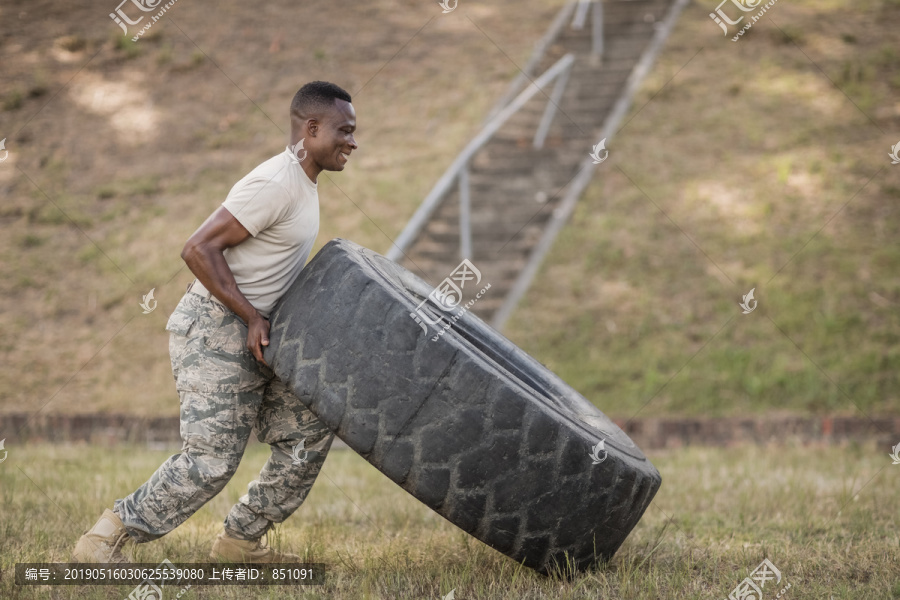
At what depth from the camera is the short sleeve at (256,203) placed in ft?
11.4

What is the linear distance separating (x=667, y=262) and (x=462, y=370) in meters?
6.46

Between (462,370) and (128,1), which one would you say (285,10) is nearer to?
(128,1)

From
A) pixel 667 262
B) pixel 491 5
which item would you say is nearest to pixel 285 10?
pixel 491 5

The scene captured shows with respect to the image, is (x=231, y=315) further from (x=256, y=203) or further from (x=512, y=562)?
(x=512, y=562)

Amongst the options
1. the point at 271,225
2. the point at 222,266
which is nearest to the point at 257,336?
the point at 222,266

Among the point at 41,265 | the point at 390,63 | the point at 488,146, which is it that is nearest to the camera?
the point at 41,265

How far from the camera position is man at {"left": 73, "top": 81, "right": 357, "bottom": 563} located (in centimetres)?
348

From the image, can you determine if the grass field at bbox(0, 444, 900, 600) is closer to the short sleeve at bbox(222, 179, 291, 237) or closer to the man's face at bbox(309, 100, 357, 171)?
the short sleeve at bbox(222, 179, 291, 237)

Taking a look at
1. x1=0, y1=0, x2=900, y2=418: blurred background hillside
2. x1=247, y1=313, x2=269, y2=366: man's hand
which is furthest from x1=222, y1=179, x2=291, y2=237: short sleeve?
x1=0, y1=0, x2=900, y2=418: blurred background hillside

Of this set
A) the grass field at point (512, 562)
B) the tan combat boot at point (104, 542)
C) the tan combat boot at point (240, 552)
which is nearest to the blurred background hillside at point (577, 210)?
the grass field at point (512, 562)

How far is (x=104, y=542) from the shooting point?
3645 mm

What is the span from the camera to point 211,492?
3605 millimetres

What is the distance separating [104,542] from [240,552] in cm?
63

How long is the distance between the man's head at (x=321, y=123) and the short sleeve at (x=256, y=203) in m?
0.27
